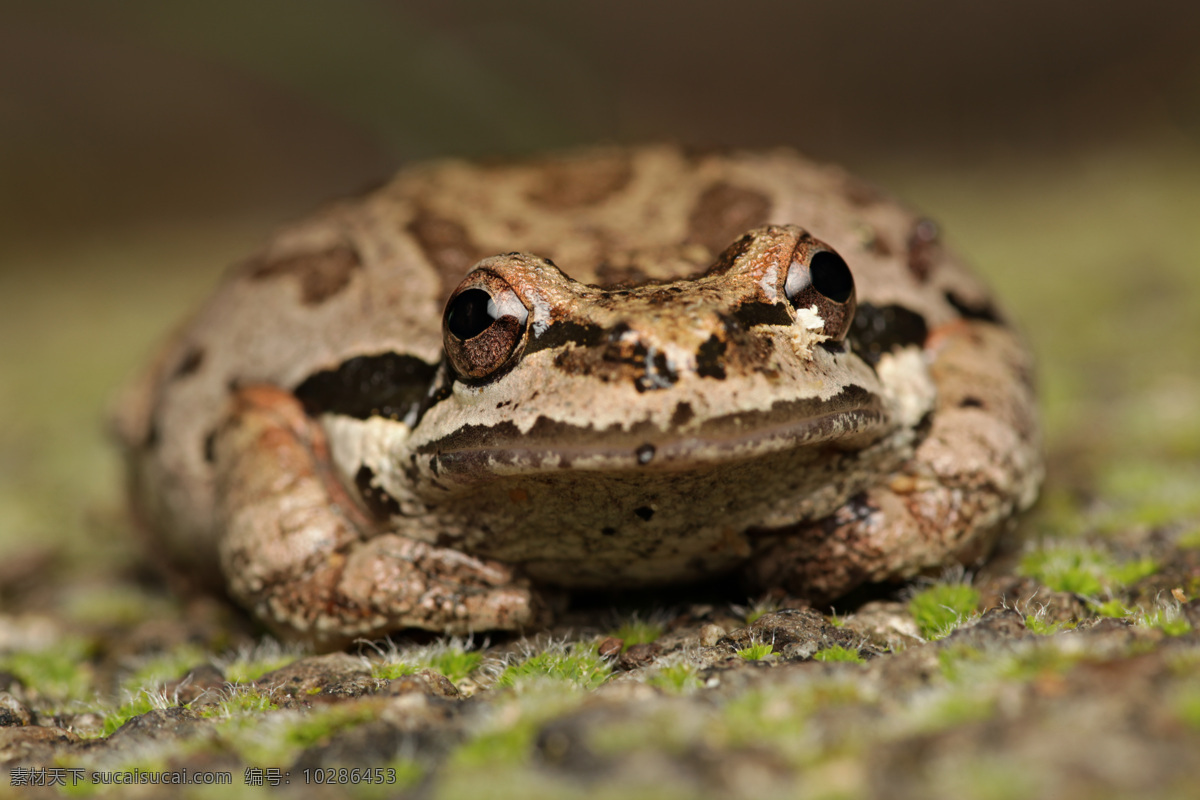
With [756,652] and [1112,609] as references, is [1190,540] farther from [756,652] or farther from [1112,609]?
[756,652]

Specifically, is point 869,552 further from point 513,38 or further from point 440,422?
point 513,38

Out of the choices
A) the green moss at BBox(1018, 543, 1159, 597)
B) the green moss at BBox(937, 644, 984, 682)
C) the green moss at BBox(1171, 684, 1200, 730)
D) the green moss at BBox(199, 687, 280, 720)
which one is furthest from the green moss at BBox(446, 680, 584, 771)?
the green moss at BBox(1018, 543, 1159, 597)

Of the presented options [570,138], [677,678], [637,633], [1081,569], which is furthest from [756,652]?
[570,138]

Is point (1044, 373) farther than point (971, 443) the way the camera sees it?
Yes

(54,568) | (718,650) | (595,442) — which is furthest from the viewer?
(54,568)

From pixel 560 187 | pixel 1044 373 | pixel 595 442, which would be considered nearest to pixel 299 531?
pixel 595 442
